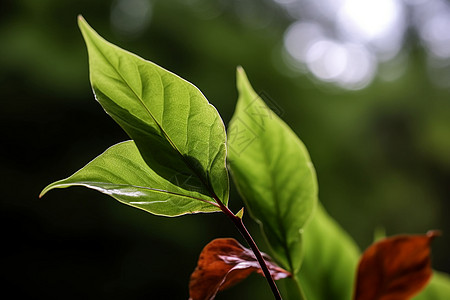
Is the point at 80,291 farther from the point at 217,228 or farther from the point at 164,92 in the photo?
the point at 164,92

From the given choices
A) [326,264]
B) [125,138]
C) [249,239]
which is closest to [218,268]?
[249,239]

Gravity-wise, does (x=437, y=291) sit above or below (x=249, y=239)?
below

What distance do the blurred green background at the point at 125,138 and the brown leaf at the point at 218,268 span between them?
97 cm

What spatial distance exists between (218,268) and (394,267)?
3.8 inches

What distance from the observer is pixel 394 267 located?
21 cm

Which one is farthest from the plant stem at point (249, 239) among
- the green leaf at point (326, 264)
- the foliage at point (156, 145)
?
the green leaf at point (326, 264)

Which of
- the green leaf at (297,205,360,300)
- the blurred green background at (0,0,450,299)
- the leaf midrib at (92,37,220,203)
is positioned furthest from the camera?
the blurred green background at (0,0,450,299)

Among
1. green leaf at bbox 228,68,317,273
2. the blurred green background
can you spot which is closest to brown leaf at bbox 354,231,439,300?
green leaf at bbox 228,68,317,273

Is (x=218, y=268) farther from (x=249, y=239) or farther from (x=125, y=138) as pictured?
(x=125, y=138)

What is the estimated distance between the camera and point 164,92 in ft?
0.48

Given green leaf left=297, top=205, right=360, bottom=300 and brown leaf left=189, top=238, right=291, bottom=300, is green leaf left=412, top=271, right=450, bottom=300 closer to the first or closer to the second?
green leaf left=297, top=205, right=360, bottom=300

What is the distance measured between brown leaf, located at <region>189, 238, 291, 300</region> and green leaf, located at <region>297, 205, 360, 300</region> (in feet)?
0.41

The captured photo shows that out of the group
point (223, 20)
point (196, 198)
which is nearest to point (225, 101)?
point (223, 20)

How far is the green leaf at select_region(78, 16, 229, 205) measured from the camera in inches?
5.6
